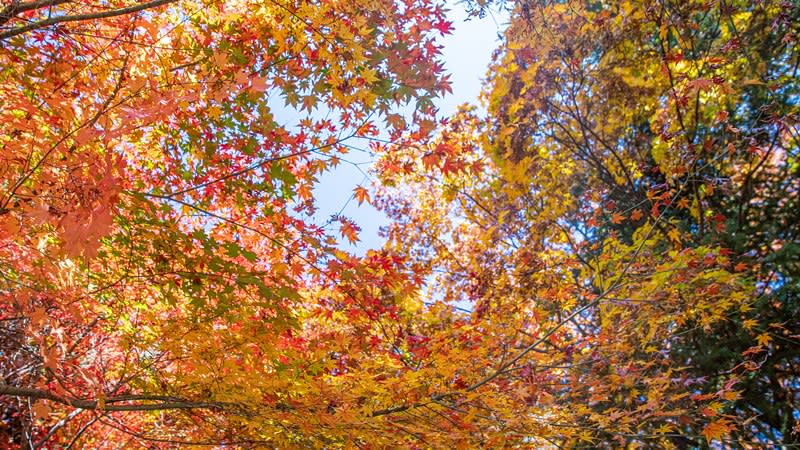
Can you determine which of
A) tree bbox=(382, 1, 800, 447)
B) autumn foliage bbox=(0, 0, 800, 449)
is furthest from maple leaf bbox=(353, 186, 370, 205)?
tree bbox=(382, 1, 800, 447)

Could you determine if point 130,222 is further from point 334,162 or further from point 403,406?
point 403,406

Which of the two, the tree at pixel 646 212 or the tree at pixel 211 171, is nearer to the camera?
the tree at pixel 211 171

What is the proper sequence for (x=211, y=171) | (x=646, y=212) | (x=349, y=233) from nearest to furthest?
(x=349, y=233), (x=211, y=171), (x=646, y=212)

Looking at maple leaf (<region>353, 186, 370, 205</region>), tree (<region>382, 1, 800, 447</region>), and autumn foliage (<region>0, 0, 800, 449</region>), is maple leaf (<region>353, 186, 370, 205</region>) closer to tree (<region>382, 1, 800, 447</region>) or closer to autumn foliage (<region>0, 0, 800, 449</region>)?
autumn foliage (<region>0, 0, 800, 449</region>)

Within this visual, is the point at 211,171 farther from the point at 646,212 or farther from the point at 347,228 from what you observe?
the point at 646,212

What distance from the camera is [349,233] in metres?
4.06

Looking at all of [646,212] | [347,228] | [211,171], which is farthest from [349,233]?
[646,212]

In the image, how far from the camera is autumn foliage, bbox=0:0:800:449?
3.05 meters

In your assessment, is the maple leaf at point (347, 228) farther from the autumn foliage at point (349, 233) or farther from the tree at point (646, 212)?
the tree at point (646, 212)

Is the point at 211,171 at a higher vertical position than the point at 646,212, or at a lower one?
lower

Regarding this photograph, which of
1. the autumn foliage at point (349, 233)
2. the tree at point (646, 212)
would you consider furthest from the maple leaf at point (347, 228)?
the tree at point (646, 212)

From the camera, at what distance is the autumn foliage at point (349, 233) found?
3049mm

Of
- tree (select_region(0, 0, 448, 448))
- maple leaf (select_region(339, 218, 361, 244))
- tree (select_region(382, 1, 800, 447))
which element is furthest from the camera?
tree (select_region(382, 1, 800, 447))

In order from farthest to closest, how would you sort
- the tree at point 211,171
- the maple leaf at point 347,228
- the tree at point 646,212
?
the tree at point 646,212, the maple leaf at point 347,228, the tree at point 211,171
